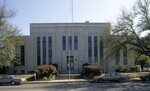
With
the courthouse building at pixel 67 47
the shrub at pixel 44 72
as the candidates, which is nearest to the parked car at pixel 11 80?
the shrub at pixel 44 72

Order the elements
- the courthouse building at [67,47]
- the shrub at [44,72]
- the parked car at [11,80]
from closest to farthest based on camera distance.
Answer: the parked car at [11,80], the shrub at [44,72], the courthouse building at [67,47]

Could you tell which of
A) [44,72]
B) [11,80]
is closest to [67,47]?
[44,72]

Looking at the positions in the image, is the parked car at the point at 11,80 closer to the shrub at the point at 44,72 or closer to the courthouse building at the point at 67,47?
the shrub at the point at 44,72

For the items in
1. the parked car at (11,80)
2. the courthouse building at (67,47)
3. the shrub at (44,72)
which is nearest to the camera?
the parked car at (11,80)

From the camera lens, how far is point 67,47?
231 ft

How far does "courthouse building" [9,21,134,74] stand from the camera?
7062 cm

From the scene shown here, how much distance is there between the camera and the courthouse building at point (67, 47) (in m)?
70.6

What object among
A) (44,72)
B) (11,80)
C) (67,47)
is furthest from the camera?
(67,47)

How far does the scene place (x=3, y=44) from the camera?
56.2 m

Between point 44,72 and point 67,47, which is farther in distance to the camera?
point 67,47

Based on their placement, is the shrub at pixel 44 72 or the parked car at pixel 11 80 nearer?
the parked car at pixel 11 80

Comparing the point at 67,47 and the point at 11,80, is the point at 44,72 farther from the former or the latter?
the point at 67,47

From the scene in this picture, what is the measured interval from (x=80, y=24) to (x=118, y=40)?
763 inches

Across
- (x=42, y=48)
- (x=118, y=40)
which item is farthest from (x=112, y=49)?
(x=42, y=48)
